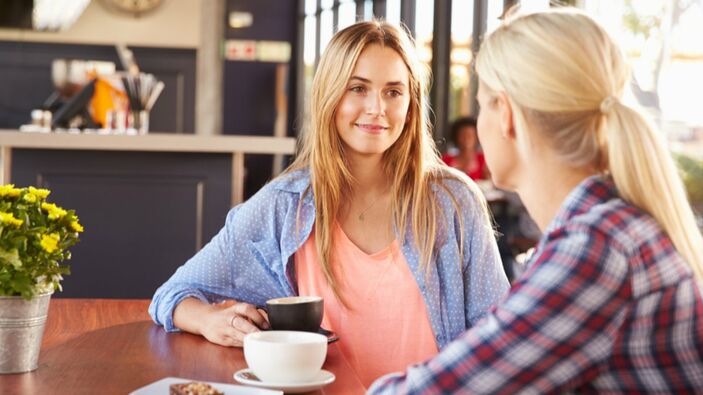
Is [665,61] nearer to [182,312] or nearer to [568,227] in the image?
[182,312]

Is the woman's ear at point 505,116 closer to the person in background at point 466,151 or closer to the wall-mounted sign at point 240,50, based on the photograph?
the person in background at point 466,151

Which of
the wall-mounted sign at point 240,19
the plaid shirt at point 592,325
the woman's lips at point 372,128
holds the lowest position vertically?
the plaid shirt at point 592,325

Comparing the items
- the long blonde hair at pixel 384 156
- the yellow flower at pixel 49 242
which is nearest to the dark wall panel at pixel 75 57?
the long blonde hair at pixel 384 156

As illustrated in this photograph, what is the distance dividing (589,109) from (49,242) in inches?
27.0

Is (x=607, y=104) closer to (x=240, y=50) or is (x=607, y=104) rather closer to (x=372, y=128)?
(x=372, y=128)

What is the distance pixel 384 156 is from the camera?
207 centimetres

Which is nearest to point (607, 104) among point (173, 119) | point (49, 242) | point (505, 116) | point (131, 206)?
point (505, 116)

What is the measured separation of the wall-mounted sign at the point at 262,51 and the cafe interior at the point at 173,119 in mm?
19

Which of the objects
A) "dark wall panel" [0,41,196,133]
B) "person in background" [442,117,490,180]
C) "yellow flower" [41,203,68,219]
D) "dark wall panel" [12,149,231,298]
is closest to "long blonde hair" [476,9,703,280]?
"yellow flower" [41,203,68,219]

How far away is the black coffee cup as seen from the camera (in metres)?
1.44

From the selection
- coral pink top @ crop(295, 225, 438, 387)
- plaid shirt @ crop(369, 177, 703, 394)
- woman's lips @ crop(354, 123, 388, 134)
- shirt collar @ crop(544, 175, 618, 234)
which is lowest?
coral pink top @ crop(295, 225, 438, 387)

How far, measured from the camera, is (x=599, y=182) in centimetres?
109

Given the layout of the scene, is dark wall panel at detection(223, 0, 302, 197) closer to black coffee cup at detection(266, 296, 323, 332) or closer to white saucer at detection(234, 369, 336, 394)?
black coffee cup at detection(266, 296, 323, 332)

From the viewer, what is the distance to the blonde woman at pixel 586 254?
3.16 feet
